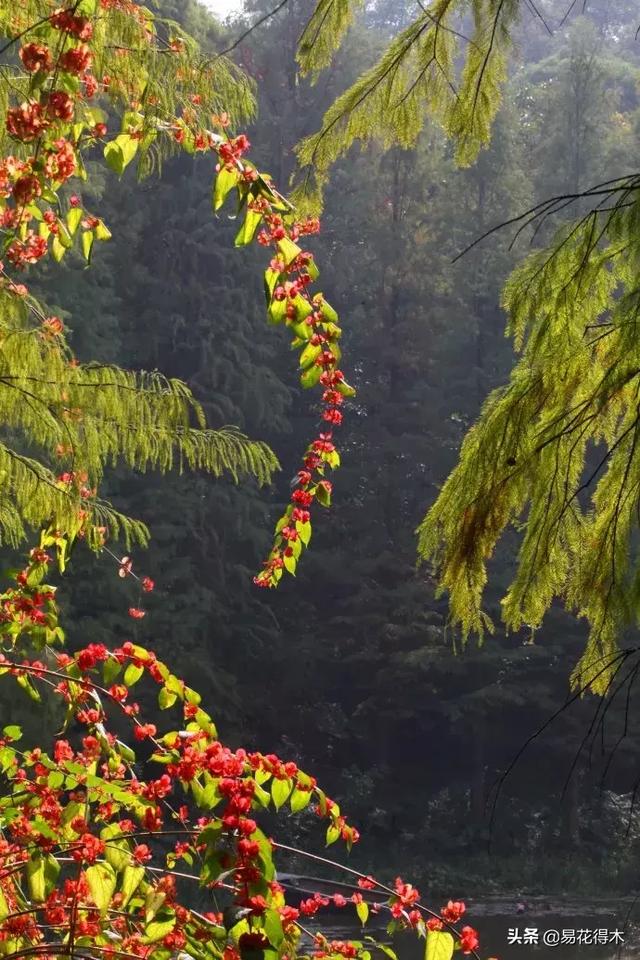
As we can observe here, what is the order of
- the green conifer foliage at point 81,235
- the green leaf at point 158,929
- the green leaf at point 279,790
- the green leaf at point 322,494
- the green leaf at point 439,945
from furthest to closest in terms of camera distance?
the green leaf at point 322,494, the green conifer foliage at point 81,235, the green leaf at point 439,945, the green leaf at point 279,790, the green leaf at point 158,929

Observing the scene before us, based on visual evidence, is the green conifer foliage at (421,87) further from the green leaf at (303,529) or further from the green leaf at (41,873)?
the green leaf at (41,873)

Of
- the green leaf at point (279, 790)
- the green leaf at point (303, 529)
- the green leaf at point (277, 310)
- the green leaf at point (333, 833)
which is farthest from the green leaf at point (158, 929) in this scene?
the green leaf at point (303, 529)

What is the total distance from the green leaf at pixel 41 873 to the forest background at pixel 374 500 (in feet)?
47.0

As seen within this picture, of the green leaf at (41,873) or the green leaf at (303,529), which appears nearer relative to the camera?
the green leaf at (41,873)

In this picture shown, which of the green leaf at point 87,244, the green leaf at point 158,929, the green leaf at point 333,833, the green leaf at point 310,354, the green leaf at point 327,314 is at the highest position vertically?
the green leaf at point 87,244

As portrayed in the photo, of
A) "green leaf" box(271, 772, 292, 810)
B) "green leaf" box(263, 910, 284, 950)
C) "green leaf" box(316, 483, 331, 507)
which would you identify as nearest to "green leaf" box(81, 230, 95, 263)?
"green leaf" box(316, 483, 331, 507)

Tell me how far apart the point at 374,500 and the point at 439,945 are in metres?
17.9

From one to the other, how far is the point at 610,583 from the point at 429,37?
1154 mm

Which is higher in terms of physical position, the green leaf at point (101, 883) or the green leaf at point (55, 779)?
the green leaf at point (55, 779)

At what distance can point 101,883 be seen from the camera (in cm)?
196

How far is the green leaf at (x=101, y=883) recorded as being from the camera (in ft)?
6.35

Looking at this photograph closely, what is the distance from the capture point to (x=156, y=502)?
1792cm

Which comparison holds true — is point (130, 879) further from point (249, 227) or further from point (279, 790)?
point (249, 227)

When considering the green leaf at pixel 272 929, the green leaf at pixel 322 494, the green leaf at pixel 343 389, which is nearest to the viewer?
the green leaf at pixel 272 929
